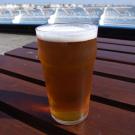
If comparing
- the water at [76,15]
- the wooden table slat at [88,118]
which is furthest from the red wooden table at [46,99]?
the water at [76,15]

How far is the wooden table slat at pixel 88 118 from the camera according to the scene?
45 centimetres

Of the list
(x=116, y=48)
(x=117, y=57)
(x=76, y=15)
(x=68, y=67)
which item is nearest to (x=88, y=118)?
(x=68, y=67)

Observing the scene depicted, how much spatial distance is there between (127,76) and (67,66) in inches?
10.4

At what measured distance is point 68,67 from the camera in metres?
0.45

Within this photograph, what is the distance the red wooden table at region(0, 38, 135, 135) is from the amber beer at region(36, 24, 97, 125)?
2 centimetres

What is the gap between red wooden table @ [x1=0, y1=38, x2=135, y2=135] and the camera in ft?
1.52

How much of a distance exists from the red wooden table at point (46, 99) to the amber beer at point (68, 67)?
1.0 inches

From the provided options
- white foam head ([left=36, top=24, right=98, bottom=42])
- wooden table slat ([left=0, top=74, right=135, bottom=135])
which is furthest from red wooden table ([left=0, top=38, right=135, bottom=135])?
white foam head ([left=36, top=24, right=98, bottom=42])

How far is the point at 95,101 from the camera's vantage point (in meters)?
0.55

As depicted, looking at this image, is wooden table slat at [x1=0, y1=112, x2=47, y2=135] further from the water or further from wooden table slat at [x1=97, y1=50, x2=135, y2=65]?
the water

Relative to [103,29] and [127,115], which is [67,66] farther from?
[103,29]

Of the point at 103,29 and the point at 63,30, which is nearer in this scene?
the point at 63,30

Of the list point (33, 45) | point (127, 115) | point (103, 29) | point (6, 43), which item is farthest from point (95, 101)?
point (6, 43)

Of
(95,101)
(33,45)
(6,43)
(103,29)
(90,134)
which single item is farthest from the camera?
(6,43)
